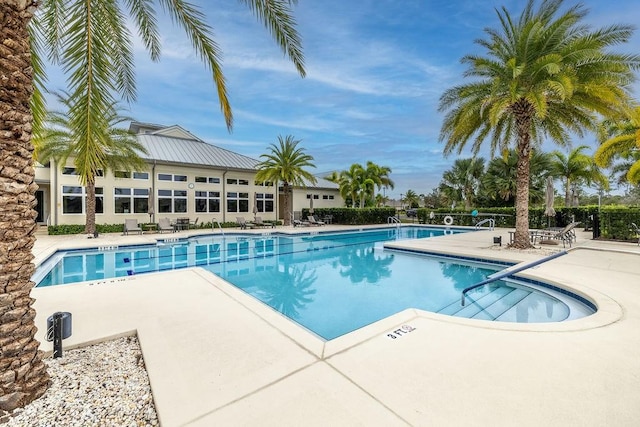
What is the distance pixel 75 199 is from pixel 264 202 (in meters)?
12.0

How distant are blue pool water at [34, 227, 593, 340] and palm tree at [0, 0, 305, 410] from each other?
11.9ft

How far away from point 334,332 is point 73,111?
15.4 feet

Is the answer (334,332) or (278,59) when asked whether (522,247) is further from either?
(278,59)

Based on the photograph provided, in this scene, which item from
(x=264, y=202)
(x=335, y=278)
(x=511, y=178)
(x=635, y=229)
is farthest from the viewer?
(x=511, y=178)

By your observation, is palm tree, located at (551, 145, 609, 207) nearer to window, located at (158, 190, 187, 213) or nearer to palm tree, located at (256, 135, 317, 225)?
palm tree, located at (256, 135, 317, 225)

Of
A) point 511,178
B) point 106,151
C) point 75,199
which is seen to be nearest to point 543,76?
point 106,151

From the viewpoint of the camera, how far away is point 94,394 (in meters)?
2.63

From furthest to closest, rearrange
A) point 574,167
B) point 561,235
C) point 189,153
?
point 574,167 < point 189,153 < point 561,235

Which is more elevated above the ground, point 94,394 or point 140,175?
point 140,175

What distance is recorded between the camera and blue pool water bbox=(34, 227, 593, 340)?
18.9 feet

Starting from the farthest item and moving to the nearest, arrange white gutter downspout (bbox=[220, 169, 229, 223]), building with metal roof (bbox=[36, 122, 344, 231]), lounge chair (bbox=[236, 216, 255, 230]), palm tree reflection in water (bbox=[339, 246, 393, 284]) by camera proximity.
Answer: white gutter downspout (bbox=[220, 169, 229, 223]), lounge chair (bbox=[236, 216, 255, 230]), building with metal roof (bbox=[36, 122, 344, 231]), palm tree reflection in water (bbox=[339, 246, 393, 284])

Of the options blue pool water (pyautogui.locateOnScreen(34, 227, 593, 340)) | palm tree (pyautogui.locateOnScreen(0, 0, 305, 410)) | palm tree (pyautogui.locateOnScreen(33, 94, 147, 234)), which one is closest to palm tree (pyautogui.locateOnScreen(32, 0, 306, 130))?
palm tree (pyautogui.locateOnScreen(0, 0, 305, 410))

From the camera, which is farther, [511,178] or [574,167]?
[511,178]

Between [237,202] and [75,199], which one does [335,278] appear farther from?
[75,199]
